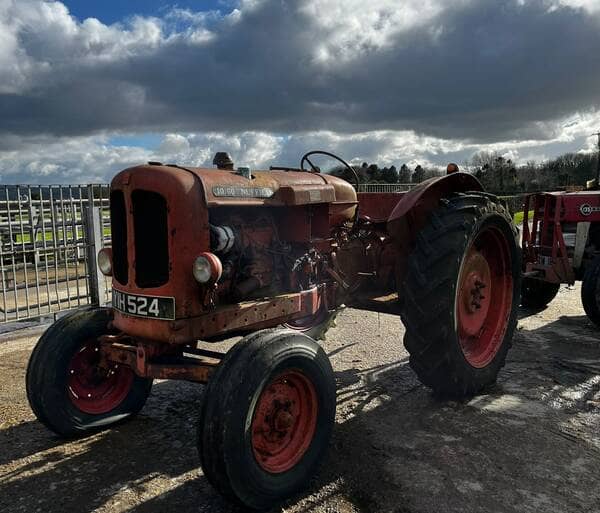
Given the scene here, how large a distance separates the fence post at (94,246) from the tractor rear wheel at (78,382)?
14.4 ft

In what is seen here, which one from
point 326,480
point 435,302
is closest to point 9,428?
point 326,480

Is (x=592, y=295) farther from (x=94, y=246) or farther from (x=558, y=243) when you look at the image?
(x=94, y=246)

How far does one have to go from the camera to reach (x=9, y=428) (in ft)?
12.6

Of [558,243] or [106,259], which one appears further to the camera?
[558,243]

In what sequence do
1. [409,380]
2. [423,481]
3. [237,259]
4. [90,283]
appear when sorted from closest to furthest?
[423,481] → [237,259] → [409,380] → [90,283]

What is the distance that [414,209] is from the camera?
4.28 meters

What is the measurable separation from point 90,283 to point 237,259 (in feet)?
18.0

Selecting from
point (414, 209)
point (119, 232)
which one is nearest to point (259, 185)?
point (119, 232)

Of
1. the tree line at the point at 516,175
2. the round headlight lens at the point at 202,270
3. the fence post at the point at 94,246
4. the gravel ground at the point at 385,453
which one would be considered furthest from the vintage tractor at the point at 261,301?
the tree line at the point at 516,175

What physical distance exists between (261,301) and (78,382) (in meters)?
1.45

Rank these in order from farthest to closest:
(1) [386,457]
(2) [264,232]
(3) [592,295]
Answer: (3) [592,295] → (2) [264,232] → (1) [386,457]

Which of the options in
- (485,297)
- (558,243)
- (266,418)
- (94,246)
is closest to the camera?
(266,418)

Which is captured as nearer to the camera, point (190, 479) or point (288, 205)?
point (190, 479)

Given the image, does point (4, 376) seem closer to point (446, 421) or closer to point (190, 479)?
point (190, 479)
